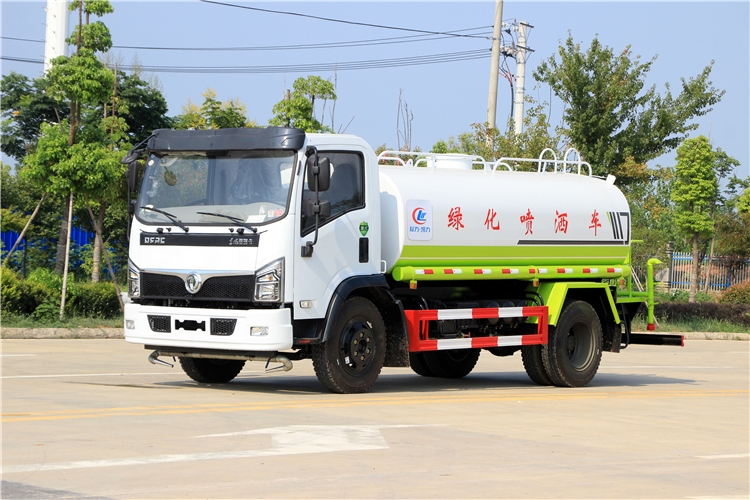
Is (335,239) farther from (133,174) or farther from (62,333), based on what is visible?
(62,333)

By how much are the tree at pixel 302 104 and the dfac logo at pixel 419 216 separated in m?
14.8

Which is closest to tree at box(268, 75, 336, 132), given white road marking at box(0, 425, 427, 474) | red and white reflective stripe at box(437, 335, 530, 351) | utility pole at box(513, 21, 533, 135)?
red and white reflective stripe at box(437, 335, 530, 351)

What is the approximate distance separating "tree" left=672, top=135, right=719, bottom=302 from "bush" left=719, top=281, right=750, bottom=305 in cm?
166

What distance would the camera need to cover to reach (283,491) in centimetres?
681

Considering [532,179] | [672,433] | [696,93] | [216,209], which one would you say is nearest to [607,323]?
[532,179]

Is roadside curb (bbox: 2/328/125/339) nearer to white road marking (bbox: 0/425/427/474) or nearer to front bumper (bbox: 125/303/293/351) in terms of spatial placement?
front bumper (bbox: 125/303/293/351)

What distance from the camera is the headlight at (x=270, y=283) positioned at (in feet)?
37.1

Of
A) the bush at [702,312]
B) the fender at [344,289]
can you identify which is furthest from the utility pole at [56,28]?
the fender at [344,289]

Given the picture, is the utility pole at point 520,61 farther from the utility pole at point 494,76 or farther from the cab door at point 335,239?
the cab door at point 335,239

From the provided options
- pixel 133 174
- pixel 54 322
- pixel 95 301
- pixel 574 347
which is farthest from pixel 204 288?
pixel 95 301

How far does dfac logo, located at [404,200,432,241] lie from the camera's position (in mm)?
12883

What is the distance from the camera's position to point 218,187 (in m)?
11.8

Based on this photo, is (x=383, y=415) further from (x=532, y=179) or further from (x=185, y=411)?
(x=532, y=179)

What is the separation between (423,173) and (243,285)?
312cm
